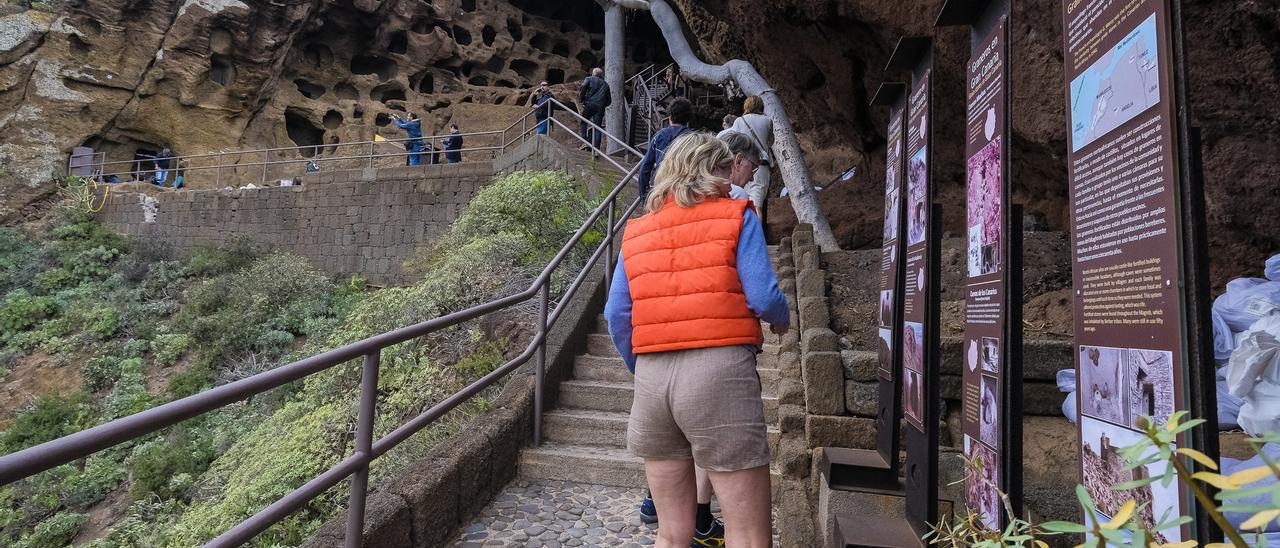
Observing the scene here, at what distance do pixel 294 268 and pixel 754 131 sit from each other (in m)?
11.2

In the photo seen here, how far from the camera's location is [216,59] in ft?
62.0

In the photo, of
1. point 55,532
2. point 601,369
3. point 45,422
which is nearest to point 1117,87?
point 601,369

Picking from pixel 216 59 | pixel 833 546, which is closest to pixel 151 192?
pixel 216 59

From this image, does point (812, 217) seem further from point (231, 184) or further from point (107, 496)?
point (231, 184)

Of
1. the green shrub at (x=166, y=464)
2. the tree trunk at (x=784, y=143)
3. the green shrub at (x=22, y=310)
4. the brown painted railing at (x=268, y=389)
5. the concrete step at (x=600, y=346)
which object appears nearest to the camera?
the brown painted railing at (x=268, y=389)

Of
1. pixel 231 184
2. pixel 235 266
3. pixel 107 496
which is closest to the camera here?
pixel 107 496

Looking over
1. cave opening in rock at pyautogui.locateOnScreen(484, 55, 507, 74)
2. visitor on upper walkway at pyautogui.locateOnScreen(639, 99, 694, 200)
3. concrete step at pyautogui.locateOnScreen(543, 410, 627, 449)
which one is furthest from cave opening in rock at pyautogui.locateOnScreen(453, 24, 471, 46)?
concrete step at pyautogui.locateOnScreen(543, 410, 627, 449)

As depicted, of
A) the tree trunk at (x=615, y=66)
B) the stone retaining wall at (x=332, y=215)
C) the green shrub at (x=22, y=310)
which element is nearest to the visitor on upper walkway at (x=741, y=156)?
the stone retaining wall at (x=332, y=215)

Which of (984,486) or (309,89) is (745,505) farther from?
(309,89)

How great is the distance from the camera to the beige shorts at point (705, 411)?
5.69 feet

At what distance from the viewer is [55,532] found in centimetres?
620

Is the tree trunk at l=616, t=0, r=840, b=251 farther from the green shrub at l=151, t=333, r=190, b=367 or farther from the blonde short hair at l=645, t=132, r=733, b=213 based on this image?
the green shrub at l=151, t=333, r=190, b=367

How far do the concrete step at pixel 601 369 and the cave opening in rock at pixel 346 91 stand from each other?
18.7 m

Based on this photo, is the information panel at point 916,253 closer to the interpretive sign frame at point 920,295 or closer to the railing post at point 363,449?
the interpretive sign frame at point 920,295
